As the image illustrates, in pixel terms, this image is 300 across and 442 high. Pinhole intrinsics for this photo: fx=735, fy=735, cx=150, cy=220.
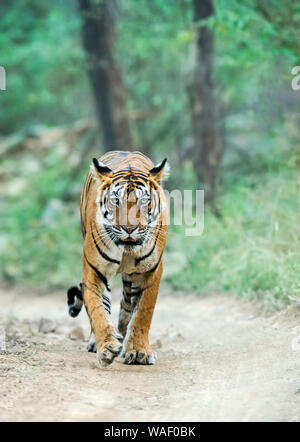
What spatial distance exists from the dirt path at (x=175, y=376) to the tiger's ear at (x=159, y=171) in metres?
1.54

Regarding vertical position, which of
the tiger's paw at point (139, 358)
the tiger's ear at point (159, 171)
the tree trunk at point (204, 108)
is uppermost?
the tree trunk at point (204, 108)

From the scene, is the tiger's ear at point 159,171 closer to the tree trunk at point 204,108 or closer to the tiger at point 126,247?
the tiger at point 126,247

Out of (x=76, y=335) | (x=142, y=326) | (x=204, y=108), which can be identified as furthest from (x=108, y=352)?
(x=204, y=108)

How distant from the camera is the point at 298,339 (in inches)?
240

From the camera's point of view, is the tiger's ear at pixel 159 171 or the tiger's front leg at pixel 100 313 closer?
the tiger's front leg at pixel 100 313

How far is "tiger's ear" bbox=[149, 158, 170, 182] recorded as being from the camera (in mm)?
6148

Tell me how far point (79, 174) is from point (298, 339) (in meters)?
11.5

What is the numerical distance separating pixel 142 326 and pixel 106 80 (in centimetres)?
928

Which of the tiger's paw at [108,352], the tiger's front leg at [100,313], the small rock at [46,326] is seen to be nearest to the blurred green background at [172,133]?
the tiger's front leg at [100,313]

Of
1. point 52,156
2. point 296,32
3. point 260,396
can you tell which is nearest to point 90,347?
point 260,396

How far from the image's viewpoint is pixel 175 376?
5.41 meters

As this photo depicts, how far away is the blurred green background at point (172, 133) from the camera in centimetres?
927

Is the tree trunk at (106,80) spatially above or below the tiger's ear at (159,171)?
above

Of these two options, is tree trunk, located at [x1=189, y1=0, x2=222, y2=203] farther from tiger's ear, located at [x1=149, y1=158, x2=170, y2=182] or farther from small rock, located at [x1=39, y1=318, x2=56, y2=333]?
tiger's ear, located at [x1=149, y1=158, x2=170, y2=182]
